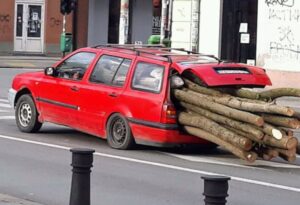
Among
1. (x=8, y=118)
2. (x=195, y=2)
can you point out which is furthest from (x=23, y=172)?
(x=195, y=2)

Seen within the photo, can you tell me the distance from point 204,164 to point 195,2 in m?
13.6

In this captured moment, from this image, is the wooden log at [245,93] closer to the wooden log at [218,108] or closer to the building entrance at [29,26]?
the wooden log at [218,108]

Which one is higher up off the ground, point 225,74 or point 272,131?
point 225,74

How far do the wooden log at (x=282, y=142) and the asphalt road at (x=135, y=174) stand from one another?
0.38m

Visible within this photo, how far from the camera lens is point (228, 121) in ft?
38.4

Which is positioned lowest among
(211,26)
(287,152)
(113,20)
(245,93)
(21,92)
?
(287,152)

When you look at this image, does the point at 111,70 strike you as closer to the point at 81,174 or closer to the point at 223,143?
the point at 223,143

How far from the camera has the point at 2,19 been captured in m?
42.3

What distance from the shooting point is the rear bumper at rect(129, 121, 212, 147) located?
1210 centimetres

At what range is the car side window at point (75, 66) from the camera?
13.5m

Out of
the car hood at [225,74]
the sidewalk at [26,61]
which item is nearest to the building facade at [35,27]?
the sidewalk at [26,61]

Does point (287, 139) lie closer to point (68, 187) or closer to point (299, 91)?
point (299, 91)

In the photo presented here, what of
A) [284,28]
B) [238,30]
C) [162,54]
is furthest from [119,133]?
[238,30]

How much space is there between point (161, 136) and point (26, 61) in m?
26.7
